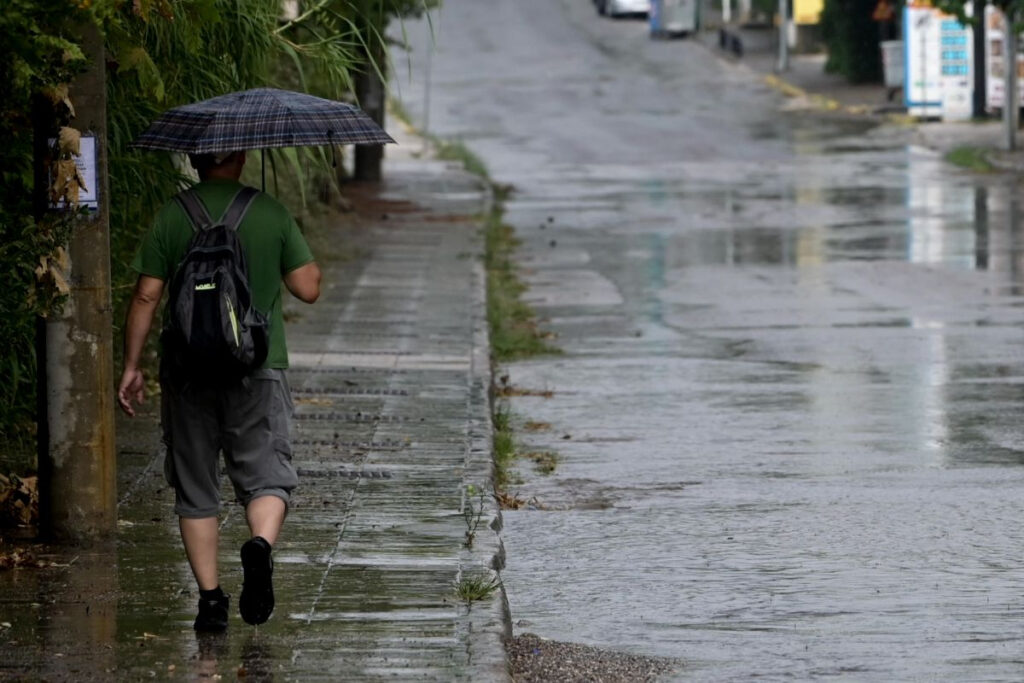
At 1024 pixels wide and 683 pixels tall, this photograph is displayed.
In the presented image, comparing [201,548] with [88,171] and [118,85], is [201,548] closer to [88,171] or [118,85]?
[88,171]

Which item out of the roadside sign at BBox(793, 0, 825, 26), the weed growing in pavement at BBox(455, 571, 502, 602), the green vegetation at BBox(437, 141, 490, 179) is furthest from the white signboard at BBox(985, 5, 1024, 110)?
the weed growing in pavement at BBox(455, 571, 502, 602)

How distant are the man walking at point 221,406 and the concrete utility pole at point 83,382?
94 centimetres

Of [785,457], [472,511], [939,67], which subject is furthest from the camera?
[939,67]

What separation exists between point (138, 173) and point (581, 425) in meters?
3.26

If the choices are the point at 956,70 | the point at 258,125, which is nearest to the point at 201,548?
the point at 258,125

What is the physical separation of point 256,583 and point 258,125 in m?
1.57

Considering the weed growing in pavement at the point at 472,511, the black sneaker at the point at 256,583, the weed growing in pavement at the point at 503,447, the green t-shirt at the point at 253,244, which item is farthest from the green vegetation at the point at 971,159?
the black sneaker at the point at 256,583

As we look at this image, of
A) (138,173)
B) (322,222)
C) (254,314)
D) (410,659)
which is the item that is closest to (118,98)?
(138,173)

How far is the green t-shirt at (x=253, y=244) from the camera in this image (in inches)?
257

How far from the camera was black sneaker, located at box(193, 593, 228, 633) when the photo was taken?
6.44 meters

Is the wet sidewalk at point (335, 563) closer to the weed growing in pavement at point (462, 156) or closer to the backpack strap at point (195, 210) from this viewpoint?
the backpack strap at point (195, 210)

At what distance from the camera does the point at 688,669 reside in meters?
6.51

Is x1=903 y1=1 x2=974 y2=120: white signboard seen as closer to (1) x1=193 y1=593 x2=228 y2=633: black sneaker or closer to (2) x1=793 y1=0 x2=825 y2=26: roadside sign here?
(2) x1=793 y1=0 x2=825 y2=26: roadside sign

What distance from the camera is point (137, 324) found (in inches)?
261
